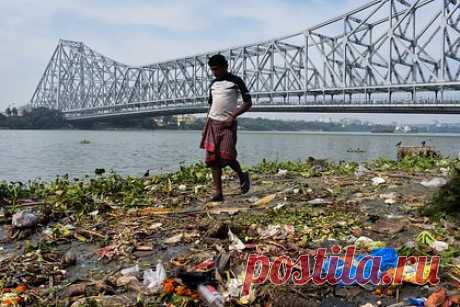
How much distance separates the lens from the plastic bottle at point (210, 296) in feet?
6.26

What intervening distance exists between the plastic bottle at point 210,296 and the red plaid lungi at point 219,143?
1.77 meters

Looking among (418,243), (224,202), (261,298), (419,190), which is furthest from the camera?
(419,190)

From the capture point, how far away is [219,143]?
12.3 ft

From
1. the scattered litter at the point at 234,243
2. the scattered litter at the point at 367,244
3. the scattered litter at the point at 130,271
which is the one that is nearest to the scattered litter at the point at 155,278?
the scattered litter at the point at 130,271

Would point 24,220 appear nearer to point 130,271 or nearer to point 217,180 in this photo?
point 130,271

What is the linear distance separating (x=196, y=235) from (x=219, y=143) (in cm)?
105

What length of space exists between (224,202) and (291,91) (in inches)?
1373

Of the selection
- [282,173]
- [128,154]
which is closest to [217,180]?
[282,173]

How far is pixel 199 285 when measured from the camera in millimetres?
2059

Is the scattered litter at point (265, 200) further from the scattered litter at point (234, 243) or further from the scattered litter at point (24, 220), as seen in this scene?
the scattered litter at point (24, 220)

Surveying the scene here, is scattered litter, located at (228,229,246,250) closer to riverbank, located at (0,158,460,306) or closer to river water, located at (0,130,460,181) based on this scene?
riverbank, located at (0,158,460,306)

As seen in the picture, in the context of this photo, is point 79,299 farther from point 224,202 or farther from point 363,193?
point 363,193

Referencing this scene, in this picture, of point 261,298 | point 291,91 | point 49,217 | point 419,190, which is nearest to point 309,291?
point 261,298

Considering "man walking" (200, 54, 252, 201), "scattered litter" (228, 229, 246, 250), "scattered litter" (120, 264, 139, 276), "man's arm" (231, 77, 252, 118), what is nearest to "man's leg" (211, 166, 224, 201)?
"man walking" (200, 54, 252, 201)
